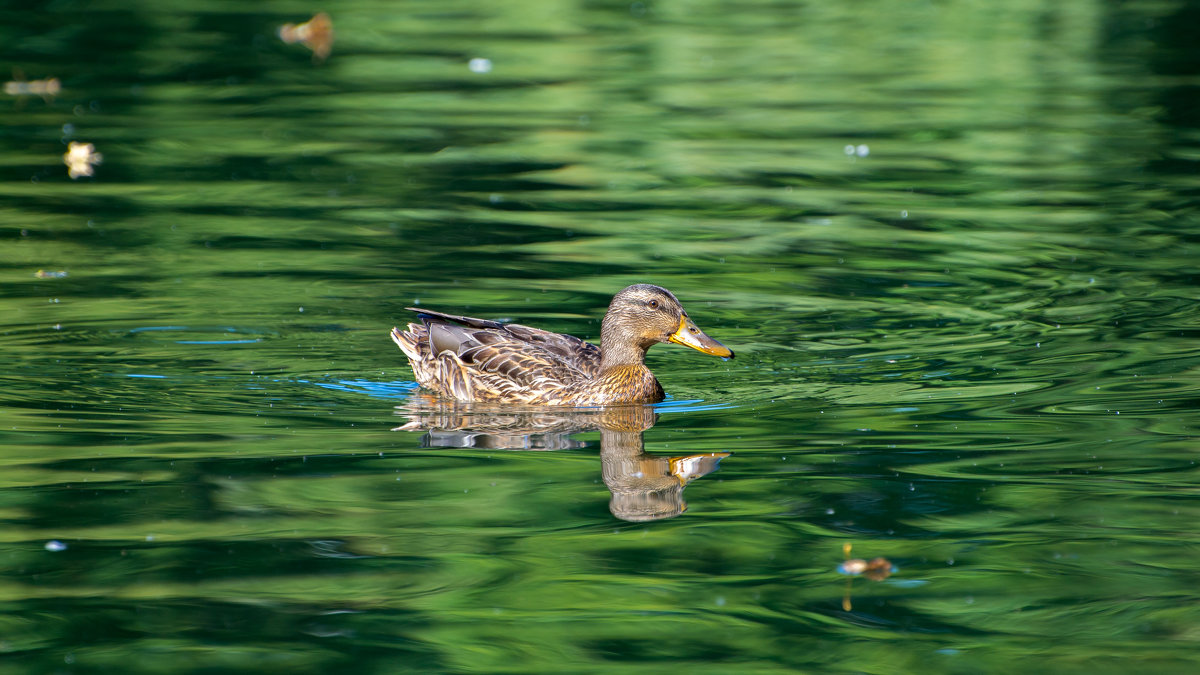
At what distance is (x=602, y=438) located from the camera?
948 centimetres

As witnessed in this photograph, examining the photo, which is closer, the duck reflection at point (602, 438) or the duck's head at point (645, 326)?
the duck reflection at point (602, 438)

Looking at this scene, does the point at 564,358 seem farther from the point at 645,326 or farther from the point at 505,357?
the point at 645,326

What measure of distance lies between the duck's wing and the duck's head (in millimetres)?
229

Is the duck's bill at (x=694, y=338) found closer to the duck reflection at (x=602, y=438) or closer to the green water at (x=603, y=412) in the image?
the green water at (x=603, y=412)

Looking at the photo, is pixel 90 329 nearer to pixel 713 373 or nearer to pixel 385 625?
pixel 713 373

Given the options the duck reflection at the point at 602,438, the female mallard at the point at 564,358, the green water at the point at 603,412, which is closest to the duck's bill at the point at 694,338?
the female mallard at the point at 564,358

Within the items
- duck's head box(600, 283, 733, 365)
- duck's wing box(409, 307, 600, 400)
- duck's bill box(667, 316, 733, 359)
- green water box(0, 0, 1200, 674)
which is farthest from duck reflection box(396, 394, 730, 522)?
duck's bill box(667, 316, 733, 359)

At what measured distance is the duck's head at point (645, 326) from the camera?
33.8ft

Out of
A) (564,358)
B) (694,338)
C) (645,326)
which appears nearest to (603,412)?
(564,358)

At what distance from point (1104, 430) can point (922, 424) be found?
3.28ft

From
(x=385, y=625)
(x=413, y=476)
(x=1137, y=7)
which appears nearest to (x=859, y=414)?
(x=413, y=476)

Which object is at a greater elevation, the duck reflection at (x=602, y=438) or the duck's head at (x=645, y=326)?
the duck's head at (x=645, y=326)

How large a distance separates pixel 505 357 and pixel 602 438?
4.14 feet

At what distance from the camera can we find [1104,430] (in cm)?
925
